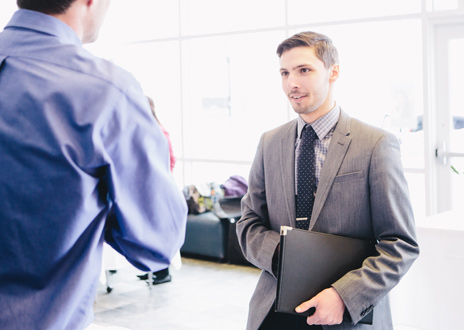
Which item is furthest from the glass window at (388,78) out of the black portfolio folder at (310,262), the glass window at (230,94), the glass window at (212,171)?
the black portfolio folder at (310,262)

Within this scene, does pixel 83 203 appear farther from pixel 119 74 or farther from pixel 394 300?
pixel 394 300

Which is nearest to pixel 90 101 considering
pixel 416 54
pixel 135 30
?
pixel 416 54

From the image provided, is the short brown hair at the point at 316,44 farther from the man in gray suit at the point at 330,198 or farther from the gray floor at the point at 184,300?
the gray floor at the point at 184,300

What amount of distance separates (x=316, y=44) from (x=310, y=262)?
738 millimetres

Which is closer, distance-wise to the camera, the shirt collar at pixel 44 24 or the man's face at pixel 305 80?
the shirt collar at pixel 44 24

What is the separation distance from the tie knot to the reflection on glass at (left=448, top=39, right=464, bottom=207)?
4170 millimetres

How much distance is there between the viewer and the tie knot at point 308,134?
198 cm

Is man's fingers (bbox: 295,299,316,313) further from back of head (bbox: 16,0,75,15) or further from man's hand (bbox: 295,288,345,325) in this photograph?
back of head (bbox: 16,0,75,15)

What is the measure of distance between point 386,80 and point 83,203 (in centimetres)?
541

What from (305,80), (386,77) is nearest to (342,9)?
(386,77)

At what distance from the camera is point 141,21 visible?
8.14 m

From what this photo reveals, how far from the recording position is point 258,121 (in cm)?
716

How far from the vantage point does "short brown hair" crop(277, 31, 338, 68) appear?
196cm

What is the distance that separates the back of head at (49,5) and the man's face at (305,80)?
0.96 m
